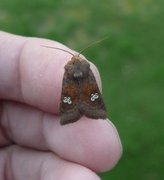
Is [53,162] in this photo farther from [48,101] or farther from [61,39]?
[61,39]

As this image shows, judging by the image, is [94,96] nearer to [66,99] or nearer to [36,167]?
[66,99]

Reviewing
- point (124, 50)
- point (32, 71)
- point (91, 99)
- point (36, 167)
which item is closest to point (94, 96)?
point (91, 99)

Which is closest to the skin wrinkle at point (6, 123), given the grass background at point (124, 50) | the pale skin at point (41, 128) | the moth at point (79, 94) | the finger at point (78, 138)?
the pale skin at point (41, 128)

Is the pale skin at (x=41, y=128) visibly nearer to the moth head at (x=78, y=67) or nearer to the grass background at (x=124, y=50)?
the moth head at (x=78, y=67)

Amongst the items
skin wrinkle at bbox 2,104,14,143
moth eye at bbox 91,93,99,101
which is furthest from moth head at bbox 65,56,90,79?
skin wrinkle at bbox 2,104,14,143

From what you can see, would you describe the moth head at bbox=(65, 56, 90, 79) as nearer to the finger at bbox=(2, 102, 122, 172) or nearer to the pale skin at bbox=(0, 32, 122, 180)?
the pale skin at bbox=(0, 32, 122, 180)
